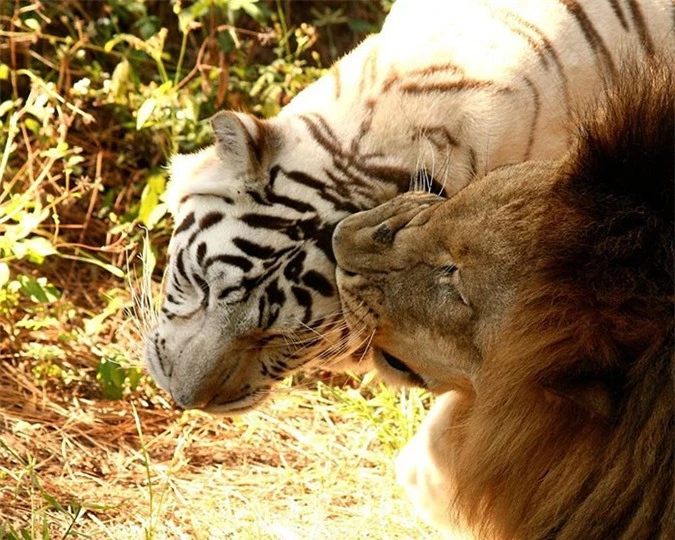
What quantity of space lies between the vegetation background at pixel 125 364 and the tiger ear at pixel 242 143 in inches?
27.8

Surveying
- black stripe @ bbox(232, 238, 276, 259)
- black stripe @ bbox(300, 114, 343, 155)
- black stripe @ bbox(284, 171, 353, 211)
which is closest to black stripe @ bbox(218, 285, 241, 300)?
black stripe @ bbox(232, 238, 276, 259)

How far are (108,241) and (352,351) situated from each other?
101 inches

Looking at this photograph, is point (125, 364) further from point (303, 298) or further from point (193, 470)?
point (303, 298)

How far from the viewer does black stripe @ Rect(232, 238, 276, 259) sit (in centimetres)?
348

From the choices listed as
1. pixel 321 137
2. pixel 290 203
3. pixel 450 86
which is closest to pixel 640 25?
pixel 450 86

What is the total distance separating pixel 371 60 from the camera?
12.5 ft

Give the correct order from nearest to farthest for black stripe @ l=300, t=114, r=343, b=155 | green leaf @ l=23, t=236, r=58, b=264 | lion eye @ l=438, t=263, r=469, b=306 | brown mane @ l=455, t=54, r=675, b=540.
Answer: brown mane @ l=455, t=54, r=675, b=540
lion eye @ l=438, t=263, r=469, b=306
black stripe @ l=300, t=114, r=343, b=155
green leaf @ l=23, t=236, r=58, b=264

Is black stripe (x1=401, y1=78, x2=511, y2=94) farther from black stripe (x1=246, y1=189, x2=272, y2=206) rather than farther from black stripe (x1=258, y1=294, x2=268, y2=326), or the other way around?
black stripe (x1=258, y1=294, x2=268, y2=326)

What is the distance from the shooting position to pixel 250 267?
3482 millimetres

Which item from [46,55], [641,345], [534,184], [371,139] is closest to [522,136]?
[371,139]

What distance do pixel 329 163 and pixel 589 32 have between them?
2.99 feet

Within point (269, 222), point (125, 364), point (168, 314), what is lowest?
point (125, 364)

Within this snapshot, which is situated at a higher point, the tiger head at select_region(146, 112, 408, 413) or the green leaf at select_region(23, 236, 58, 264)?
the tiger head at select_region(146, 112, 408, 413)

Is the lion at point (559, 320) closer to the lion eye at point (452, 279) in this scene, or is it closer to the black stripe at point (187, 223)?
the lion eye at point (452, 279)
